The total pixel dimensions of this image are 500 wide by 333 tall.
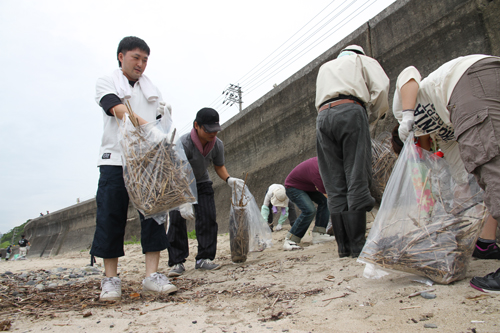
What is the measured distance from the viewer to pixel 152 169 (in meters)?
1.84

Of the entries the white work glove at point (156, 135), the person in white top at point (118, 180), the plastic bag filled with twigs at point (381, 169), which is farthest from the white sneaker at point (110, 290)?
the plastic bag filled with twigs at point (381, 169)

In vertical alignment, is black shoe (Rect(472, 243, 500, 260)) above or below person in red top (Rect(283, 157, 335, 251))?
below

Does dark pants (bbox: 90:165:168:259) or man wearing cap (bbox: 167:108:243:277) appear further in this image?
man wearing cap (bbox: 167:108:243:277)

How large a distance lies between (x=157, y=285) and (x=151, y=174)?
66 cm

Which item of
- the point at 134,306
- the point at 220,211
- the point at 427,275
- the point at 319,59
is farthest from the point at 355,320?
the point at 220,211

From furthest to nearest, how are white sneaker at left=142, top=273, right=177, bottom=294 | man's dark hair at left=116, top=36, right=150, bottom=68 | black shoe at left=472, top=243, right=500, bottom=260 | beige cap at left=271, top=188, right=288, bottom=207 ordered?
1. beige cap at left=271, top=188, right=288, bottom=207
2. man's dark hair at left=116, top=36, right=150, bottom=68
3. white sneaker at left=142, top=273, right=177, bottom=294
4. black shoe at left=472, top=243, right=500, bottom=260

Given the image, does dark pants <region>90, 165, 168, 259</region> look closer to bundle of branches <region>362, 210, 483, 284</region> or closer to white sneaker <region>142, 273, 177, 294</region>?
white sneaker <region>142, 273, 177, 294</region>

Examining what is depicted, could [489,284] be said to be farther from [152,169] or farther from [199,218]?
[199,218]

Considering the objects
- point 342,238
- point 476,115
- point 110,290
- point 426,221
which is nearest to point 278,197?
point 342,238

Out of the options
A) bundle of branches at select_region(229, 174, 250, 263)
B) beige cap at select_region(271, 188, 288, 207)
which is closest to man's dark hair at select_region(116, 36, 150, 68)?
bundle of branches at select_region(229, 174, 250, 263)

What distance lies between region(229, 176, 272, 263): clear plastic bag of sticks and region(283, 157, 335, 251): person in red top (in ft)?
1.56

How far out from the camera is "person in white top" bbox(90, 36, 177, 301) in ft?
6.18

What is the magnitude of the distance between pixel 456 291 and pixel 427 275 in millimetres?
122

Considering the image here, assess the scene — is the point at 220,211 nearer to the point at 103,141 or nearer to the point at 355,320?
the point at 103,141
